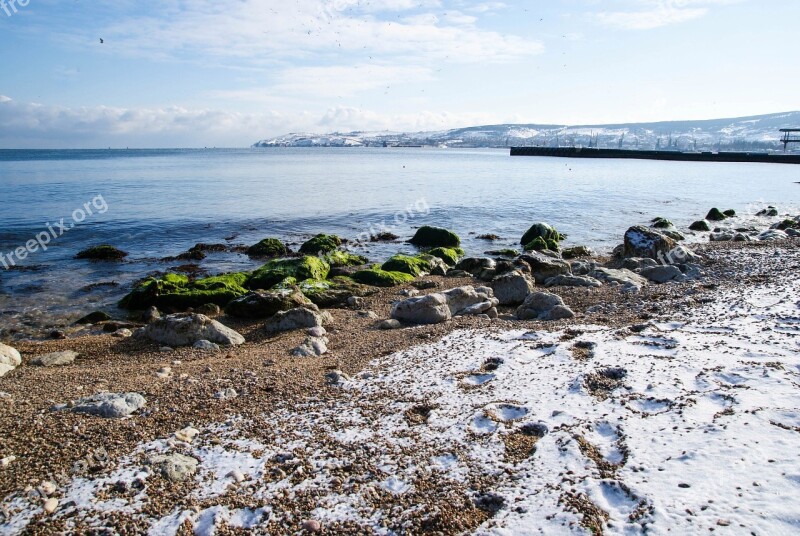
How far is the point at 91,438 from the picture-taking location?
5398 mm

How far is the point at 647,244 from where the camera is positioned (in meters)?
17.6

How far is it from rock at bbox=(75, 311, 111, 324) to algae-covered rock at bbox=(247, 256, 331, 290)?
150 inches

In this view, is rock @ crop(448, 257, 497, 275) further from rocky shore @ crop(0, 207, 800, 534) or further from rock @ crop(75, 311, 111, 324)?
rock @ crop(75, 311, 111, 324)

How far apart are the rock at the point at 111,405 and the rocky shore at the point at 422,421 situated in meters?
0.03

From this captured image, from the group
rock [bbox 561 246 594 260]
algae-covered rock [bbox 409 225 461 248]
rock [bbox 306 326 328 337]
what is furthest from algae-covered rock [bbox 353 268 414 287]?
rock [bbox 561 246 594 260]

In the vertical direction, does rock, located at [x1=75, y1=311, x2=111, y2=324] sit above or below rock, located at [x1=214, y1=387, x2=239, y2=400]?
below

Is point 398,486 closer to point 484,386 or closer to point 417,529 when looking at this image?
point 417,529

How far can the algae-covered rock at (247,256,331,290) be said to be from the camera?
15.3 m

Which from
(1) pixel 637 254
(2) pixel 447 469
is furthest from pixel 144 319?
(1) pixel 637 254

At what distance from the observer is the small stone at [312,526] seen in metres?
4.26

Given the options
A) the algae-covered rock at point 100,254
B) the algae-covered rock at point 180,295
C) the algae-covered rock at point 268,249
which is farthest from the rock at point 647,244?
the algae-covered rock at point 100,254

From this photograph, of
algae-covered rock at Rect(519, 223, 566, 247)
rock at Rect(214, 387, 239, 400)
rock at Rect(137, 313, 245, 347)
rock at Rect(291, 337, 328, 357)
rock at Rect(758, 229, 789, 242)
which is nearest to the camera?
rock at Rect(214, 387, 239, 400)

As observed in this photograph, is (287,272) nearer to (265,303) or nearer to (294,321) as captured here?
(265,303)

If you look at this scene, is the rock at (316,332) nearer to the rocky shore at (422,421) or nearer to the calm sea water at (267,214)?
the rocky shore at (422,421)
